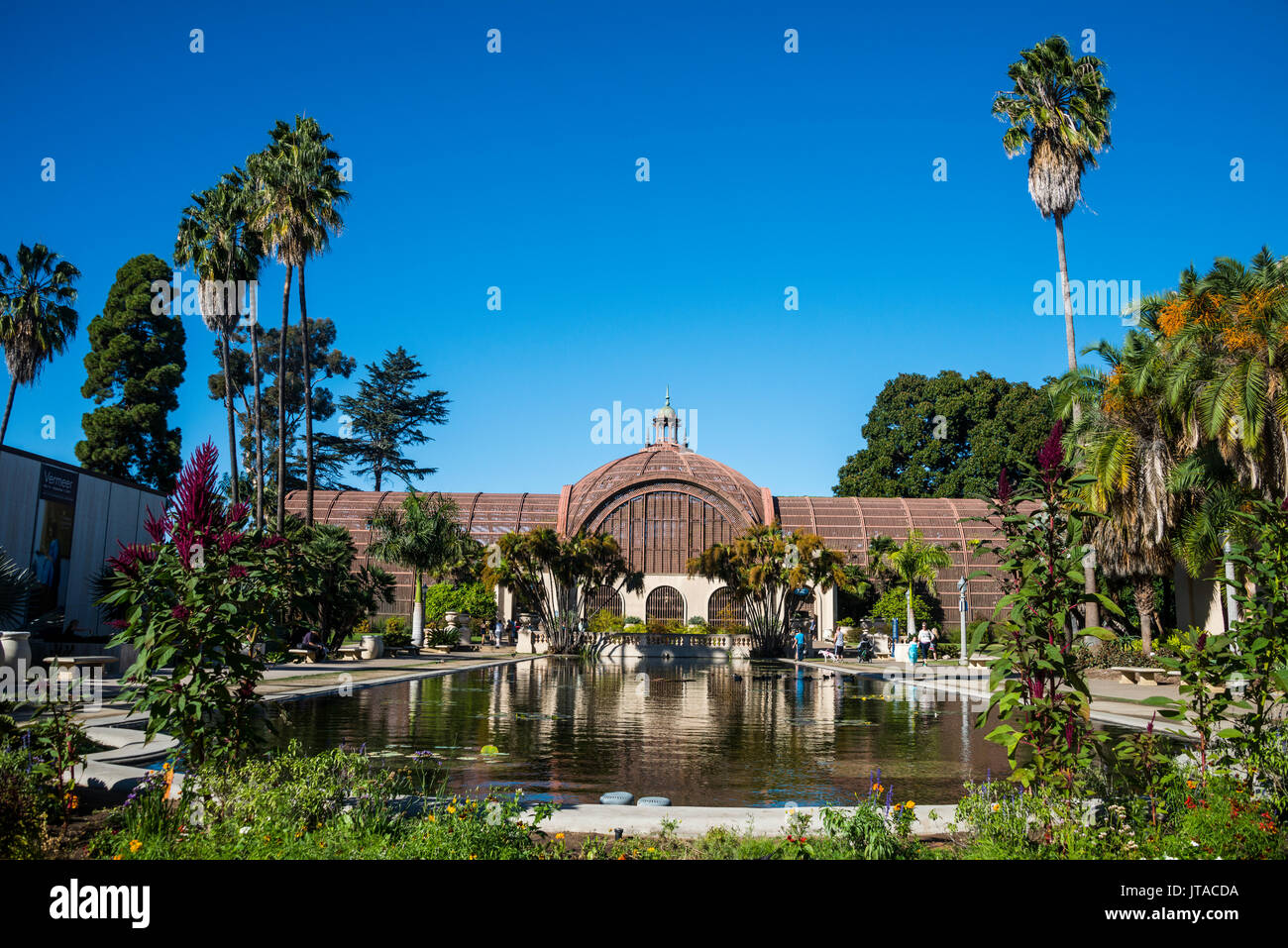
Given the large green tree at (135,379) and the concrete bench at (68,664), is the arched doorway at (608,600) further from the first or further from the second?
the concrete bench at (68,664)

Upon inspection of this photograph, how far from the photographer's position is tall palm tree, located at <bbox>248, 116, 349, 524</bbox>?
30406mm

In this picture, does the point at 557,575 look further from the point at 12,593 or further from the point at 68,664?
the point at 68,664

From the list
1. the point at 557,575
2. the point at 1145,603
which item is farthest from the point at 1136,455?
the point at 557,575


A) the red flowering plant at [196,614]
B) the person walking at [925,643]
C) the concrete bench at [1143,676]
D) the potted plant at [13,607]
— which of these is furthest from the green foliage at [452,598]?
the red flowering plant at [196,614]

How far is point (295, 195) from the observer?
30391 millimetres

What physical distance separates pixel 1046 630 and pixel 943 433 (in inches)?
2750

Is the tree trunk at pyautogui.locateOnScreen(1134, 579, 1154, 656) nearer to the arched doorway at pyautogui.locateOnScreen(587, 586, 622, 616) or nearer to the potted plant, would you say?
the arched doorway at pyautogui.locateOnScreen(587, 586, 622, 616)

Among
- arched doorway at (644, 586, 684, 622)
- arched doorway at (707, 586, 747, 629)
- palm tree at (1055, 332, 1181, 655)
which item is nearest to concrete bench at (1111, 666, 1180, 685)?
palm tree at (1055, 332, 1181, 655)

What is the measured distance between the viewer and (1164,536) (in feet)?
88.4

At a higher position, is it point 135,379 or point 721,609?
point 135,379

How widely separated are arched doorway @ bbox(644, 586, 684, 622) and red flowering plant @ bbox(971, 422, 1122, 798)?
4730 centimetres

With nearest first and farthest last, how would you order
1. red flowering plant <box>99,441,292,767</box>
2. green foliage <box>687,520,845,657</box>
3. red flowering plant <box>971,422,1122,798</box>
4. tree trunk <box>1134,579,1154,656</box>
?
red flowering plant <box>971,422,1122,798</box>
red flowering plant <box>99,441,292,767</box>
tree trunk <box>1134,579,1154,656</box>
green foliage <box>687,520,845,657</box>

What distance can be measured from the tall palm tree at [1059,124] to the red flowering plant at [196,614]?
30732mm

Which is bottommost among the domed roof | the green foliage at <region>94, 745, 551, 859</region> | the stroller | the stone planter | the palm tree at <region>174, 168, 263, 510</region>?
the stroller
